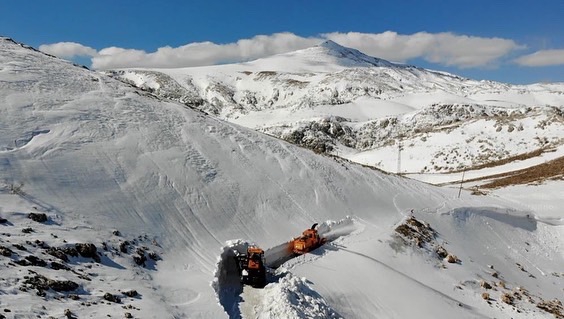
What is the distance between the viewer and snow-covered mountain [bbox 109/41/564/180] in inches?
2625

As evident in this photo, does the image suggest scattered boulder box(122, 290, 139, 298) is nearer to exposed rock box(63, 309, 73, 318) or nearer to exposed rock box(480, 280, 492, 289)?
exposed rock box(63, 309, 73, 318)

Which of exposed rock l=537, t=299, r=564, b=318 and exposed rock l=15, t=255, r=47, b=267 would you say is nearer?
exposed rock l=15, t=255, r=47, b=267

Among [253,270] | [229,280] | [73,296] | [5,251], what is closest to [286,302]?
[253,270]

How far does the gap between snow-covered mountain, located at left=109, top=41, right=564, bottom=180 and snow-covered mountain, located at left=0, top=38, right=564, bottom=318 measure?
3259 centimetres

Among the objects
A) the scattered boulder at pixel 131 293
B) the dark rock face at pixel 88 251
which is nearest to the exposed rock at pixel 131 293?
the scattered boulder at pixel 131 293

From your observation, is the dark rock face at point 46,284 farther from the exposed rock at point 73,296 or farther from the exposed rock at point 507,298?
the exposed rock at point 507,298

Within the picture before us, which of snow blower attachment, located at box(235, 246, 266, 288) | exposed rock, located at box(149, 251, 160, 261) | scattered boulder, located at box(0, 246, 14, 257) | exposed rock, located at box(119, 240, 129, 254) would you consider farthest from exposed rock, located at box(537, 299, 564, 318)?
scattered boulder, located at box(0, 246, 14, 257)

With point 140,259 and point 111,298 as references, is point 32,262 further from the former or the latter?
point 140,259

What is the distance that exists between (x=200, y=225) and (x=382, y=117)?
269ft

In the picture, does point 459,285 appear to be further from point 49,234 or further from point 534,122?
point 534,122

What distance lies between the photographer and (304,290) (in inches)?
675

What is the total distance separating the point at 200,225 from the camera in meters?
21.7

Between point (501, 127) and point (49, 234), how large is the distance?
226 ft

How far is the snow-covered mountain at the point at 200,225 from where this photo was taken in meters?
15.1
